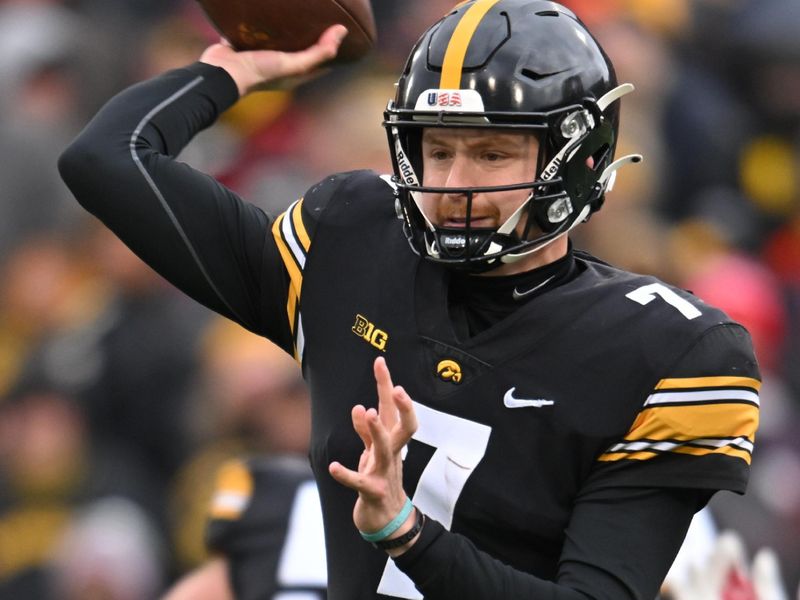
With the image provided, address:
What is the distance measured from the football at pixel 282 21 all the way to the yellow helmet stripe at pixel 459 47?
377 mm

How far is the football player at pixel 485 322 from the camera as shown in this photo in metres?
2.40

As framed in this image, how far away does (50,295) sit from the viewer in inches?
213

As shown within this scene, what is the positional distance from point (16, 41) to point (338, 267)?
3.38 meters

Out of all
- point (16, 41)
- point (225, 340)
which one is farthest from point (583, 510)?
point (16, 41)

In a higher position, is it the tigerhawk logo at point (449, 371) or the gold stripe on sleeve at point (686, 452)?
the tigerhawk logo at point (449, 371)

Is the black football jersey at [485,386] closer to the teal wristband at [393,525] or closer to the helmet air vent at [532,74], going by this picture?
the teal wristband at [393,525]

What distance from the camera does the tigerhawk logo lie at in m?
2.48

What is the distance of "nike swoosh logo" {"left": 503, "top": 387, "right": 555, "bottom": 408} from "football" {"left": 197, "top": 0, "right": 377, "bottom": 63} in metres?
0.81

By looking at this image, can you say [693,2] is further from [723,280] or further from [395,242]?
[395,242]

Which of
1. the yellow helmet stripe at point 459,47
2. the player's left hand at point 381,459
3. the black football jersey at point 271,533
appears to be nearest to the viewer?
the player's left hand at point 381,459

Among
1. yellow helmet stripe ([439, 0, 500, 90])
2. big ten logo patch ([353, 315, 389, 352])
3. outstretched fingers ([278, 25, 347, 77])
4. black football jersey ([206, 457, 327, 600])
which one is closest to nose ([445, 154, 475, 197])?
yellow helmet stripe ([439, 0, 500, 90])

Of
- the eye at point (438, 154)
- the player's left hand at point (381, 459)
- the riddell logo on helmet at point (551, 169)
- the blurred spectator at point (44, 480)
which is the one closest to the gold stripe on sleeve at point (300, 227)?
the eye at point (438, 154)

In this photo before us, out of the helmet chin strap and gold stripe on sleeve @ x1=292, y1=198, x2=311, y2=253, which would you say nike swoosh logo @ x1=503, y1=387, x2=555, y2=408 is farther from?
gold stripe on sleeve @ x1=292, y1=198, x2=311, y2=253

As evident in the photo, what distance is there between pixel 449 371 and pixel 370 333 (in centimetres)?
16
